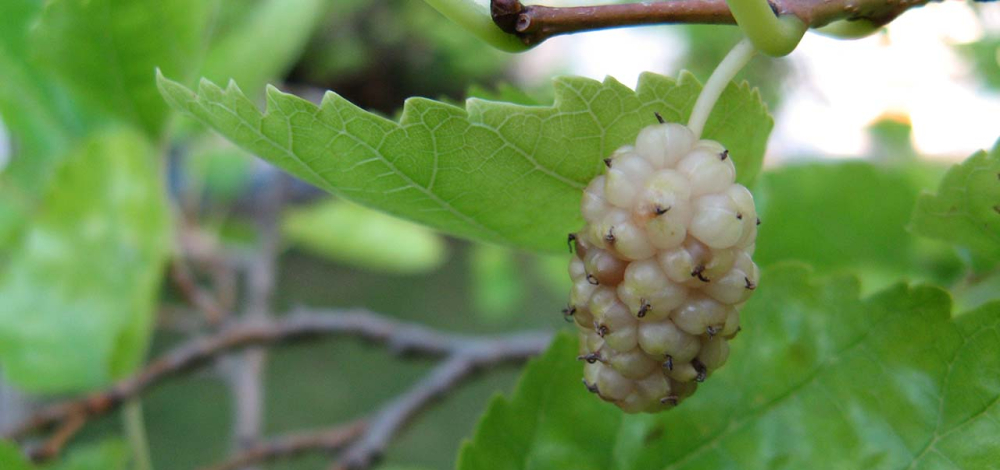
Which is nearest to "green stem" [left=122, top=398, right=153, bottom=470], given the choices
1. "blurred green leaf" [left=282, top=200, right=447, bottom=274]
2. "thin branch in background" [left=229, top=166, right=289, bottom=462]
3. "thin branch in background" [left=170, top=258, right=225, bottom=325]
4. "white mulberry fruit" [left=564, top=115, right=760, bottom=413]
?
"thin branch in background" [left=229, top=166, right=289, bottom=462]

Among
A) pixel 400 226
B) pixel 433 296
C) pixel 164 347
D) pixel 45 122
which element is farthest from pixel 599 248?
pixel 433 296

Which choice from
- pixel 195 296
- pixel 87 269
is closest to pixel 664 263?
pixel 87 269

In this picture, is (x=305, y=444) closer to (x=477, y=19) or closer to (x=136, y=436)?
(x=136, y=436)

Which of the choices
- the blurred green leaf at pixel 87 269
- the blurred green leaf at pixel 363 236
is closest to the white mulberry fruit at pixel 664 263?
the blurred green leaf at pixel 87 269

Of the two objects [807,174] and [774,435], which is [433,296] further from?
[774,435]

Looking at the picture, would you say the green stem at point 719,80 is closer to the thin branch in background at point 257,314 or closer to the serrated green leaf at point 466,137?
the serrated green leaf at point 466,137

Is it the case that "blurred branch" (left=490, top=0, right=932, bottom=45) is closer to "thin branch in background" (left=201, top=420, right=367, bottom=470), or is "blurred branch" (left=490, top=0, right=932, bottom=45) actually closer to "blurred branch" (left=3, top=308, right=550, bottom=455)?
"blurred branch" (left=3, top=308, right=550, bottom=455)
